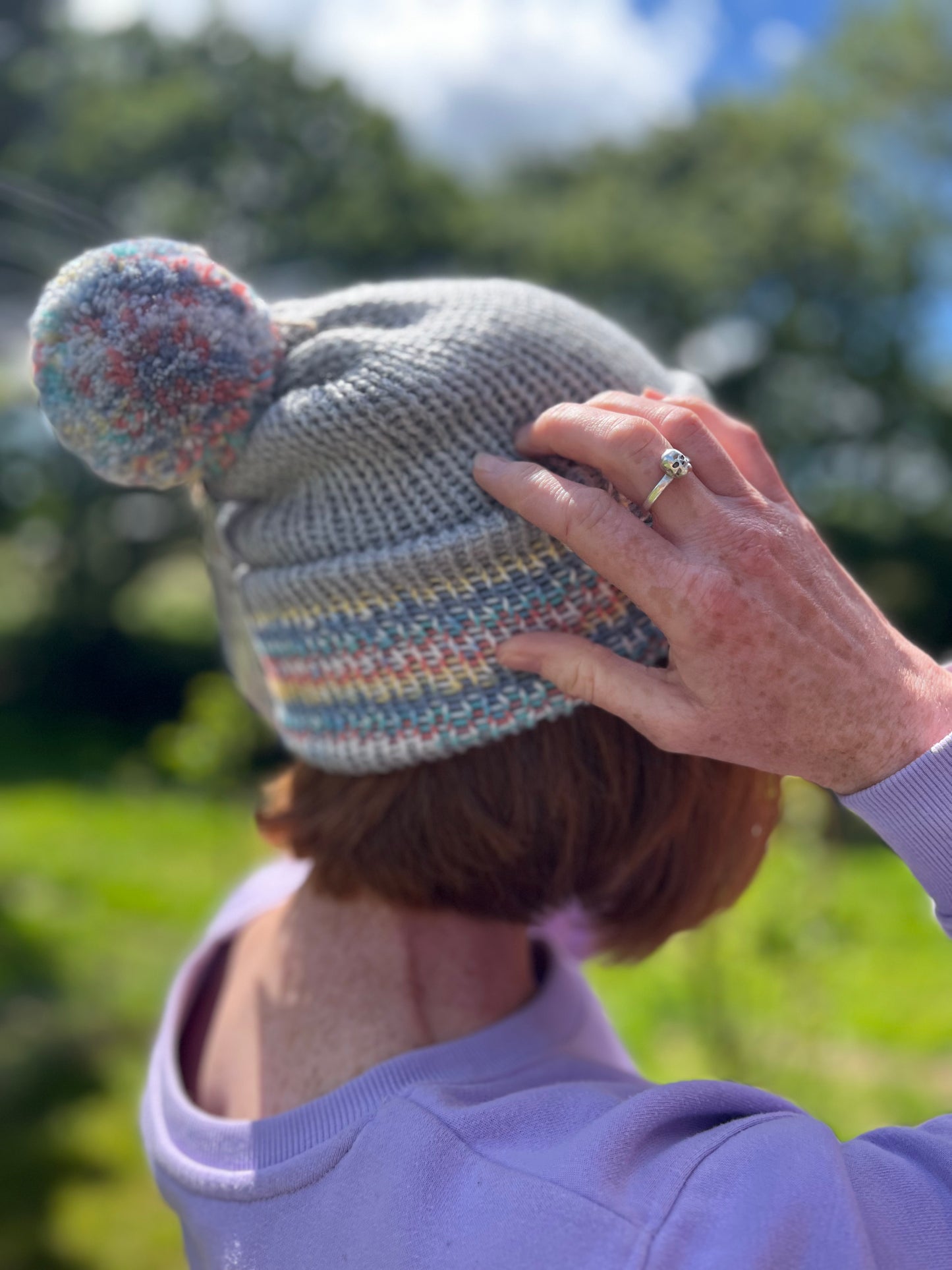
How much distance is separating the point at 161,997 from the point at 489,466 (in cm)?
430

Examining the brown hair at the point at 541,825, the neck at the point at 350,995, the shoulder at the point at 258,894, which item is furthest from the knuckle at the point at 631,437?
the shoulder at the point at 258,894

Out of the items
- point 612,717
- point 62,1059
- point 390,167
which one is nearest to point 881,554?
point 390,167

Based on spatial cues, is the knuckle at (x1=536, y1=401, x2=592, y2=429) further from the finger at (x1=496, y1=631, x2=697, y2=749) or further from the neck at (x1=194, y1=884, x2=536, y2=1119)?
the neck at (x1=194, y1=884, x2=536, y2=1119)

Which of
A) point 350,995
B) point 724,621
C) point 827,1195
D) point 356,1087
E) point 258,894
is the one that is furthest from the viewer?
point 258,894

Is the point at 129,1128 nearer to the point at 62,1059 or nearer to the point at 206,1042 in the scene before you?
the point at 62,1059

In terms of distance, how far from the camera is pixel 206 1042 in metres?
1.50

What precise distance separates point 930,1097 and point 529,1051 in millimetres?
3596

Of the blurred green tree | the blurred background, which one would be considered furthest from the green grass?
the blurred green tree

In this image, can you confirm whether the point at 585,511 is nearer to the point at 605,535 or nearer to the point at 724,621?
the point at 605,535

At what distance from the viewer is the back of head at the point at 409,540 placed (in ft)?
3.79

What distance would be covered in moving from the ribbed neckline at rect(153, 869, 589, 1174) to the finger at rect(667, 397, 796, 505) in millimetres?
718

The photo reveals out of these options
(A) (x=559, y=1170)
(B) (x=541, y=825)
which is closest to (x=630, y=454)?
(B) (x=541, y=825)

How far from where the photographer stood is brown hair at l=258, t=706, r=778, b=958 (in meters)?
1.20

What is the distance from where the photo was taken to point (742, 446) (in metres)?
1.19
